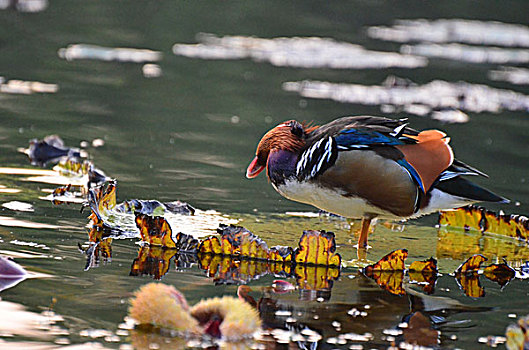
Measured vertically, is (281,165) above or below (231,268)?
above

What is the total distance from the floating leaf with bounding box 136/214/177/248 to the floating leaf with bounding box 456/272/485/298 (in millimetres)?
1875

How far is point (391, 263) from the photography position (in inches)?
239

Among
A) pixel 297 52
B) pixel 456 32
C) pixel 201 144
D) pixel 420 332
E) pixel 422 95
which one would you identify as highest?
pixel 456 32

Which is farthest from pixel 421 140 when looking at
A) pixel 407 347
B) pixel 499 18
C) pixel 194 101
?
pixel 499 18

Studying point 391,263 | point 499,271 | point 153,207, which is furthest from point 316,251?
point 153,207

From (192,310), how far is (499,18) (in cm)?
1809

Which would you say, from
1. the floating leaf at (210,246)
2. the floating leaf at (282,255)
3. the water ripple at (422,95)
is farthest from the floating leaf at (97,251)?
the water ripple at (422,95)

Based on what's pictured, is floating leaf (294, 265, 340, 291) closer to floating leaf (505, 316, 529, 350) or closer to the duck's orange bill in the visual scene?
the duck's orange bill

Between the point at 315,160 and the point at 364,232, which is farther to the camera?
the point at 364,232

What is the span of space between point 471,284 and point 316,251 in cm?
100

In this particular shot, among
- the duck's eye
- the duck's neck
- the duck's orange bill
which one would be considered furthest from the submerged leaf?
the duck's orange bill

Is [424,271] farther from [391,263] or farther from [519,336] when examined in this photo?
[519,336]

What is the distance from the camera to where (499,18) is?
70.1ft

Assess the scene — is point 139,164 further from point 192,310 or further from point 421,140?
point 192,310
